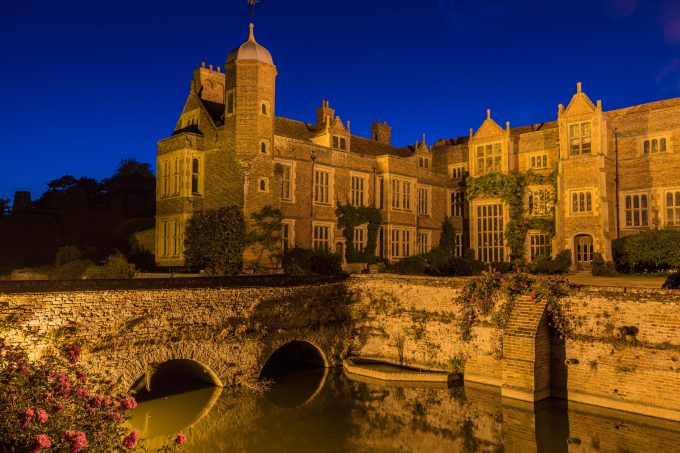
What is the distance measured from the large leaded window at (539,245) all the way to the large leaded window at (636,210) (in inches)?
185

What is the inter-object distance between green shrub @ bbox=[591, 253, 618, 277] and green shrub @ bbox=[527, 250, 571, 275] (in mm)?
1443

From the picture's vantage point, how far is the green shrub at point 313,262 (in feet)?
88.9

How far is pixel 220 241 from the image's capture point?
2627cm

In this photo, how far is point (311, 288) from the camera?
20.8 metres

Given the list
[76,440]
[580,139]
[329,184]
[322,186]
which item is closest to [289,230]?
[322,186]

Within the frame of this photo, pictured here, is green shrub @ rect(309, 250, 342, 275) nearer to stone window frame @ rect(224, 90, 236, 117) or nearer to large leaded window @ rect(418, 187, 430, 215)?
stone window frame @ rect(224, 90, 236, 117)

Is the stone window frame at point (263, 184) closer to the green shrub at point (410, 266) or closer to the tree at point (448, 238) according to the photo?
the green shrub at point (410, 266)

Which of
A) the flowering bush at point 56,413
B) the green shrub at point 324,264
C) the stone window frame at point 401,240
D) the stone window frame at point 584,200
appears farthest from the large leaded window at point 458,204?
the flowering bush at point 56,413

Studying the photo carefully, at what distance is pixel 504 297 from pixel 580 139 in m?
17.3

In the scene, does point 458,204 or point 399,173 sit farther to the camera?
point 458,204

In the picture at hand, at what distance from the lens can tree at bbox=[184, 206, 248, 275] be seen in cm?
2602

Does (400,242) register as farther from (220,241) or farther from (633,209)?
(633,209)

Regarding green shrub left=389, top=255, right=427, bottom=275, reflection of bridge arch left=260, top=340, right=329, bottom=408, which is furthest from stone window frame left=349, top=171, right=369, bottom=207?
reflection of bridge arch left=260, top=340, right=329, bottom=408

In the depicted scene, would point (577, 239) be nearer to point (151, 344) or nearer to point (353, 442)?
point (353, 442)
